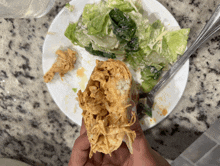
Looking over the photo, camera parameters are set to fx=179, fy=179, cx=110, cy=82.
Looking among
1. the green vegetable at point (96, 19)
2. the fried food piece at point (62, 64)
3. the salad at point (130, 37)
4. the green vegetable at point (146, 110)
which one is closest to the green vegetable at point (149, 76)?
the salad at point (130, 37)

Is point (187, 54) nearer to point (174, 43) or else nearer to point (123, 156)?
point (174, 43)

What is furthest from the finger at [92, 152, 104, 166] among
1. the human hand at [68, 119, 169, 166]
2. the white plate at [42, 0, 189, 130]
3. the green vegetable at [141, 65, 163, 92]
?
the green vegetable at [141, 65, 163, 92]

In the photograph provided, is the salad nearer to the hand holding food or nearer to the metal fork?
the metal fork

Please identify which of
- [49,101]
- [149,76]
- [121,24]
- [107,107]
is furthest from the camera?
[49,101]

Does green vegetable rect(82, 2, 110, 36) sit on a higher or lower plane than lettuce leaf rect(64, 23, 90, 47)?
→ higher

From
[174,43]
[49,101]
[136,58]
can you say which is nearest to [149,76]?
[136,58]

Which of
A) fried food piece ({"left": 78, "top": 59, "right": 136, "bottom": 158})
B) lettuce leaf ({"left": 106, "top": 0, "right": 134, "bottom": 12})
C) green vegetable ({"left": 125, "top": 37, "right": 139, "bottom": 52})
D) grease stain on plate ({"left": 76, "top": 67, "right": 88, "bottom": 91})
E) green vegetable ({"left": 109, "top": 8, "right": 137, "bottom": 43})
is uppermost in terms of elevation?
lettuce leaf ({"left": 106, "top": 0, "right": 134, "bottom": 12})

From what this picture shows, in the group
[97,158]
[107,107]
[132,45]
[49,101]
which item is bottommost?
[49,101]
